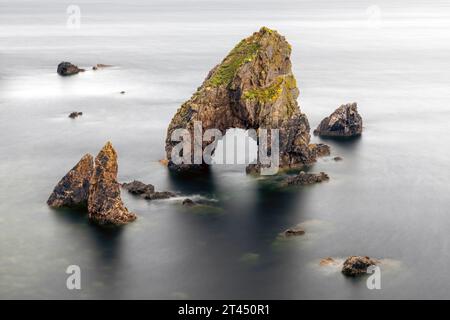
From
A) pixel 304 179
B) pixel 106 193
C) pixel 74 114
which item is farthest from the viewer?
pixel 74 114

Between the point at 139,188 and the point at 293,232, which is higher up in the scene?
the point at 139,188

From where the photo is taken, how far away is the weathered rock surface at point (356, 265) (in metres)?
91.9

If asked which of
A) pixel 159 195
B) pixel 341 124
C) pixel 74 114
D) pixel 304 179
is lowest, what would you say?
pixel 159 195

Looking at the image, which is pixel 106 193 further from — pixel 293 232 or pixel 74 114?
pixel 74 114

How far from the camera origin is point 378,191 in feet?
420

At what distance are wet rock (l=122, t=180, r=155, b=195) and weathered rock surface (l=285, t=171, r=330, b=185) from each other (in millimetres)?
25701

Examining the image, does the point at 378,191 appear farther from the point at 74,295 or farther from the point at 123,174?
the point at 74,295

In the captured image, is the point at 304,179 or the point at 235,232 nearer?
the point at 235,232

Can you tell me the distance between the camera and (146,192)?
123000 mm

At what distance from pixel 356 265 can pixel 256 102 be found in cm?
5349

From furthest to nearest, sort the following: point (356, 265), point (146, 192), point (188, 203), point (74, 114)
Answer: point (74, 114), point (146, 192), point (188, 203), point (356, 265)

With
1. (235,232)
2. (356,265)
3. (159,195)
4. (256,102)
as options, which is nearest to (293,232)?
(235,232)

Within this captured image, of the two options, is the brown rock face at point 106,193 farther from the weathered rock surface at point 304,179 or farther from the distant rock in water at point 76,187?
the weathered rock surface at point 304,179

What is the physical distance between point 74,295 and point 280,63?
240 feet
